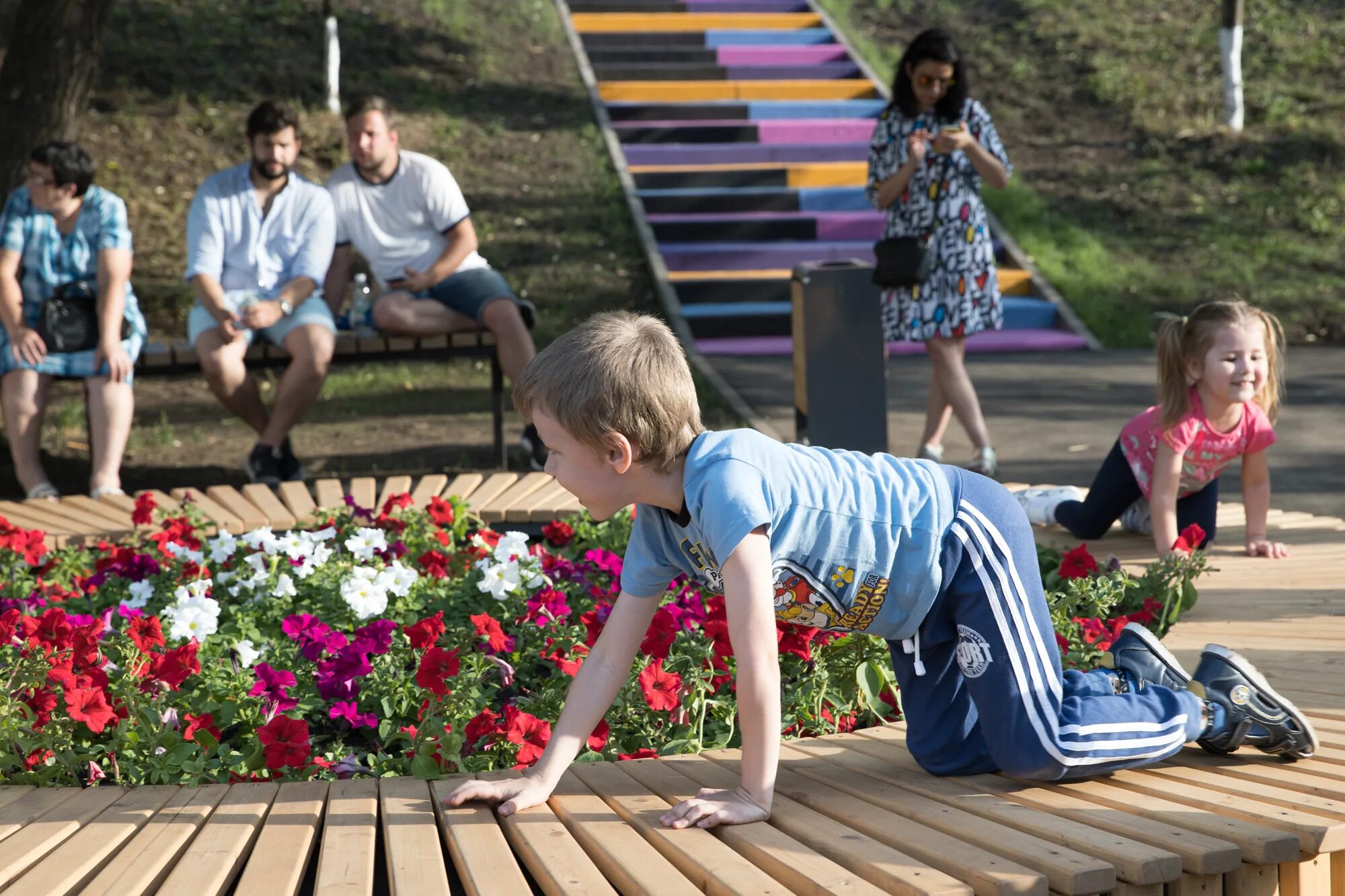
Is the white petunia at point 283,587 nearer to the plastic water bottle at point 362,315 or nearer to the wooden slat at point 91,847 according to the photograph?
the wooden slat at point 91,847

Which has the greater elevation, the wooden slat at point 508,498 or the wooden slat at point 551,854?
the wooden slat at point 508,498

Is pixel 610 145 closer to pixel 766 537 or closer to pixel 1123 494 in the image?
pixel 1123 494

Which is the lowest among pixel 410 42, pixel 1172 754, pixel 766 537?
pixel 1172 754

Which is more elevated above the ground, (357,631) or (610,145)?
(610,145)

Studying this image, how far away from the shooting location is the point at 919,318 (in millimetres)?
6516

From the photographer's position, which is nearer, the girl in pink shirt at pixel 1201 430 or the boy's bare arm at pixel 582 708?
the boy's bare arm at pixel 582 708

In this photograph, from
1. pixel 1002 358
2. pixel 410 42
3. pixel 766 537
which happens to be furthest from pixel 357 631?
pixel 410 42

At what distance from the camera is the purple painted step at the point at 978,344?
9805 millimetres

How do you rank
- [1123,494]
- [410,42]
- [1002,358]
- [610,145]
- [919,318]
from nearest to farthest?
1. [1123,494]
2. [919,318]
3. [1002,358]
4. [610,145]
5. [410,42]

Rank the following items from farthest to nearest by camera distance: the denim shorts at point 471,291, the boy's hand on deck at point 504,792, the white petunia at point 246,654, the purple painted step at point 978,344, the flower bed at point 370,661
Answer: the purple painted step at point 978,344, the denim shorts at point 471,291, the white petunia at point 246,654, the flower bed at point 370,661, the boy's hand on deck at point 504,792

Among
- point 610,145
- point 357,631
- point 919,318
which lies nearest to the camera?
point 357,631

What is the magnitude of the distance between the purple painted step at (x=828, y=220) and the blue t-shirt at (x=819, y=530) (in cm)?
888

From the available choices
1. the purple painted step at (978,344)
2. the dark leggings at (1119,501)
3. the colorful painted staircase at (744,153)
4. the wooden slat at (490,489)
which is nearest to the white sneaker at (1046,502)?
the dark leggings at (1119,501)

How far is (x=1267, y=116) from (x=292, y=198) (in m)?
9.69
